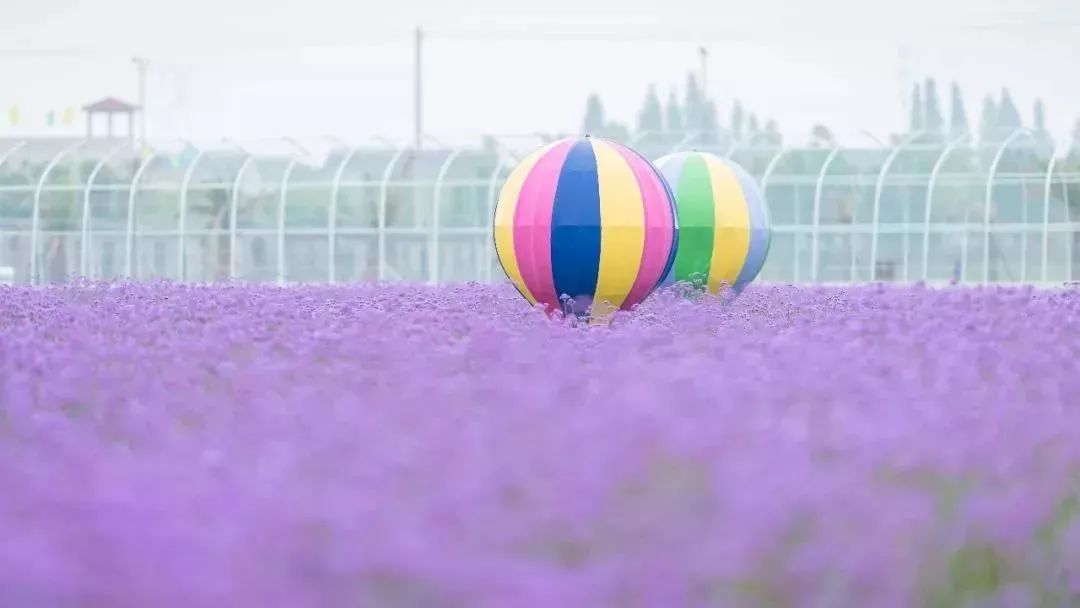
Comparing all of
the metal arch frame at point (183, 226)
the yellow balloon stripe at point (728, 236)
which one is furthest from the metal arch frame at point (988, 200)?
the metal arch frame at point (183, 226)

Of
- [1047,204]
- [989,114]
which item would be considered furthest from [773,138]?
[989,114]

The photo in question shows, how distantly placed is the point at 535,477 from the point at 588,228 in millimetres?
Answer: 11649

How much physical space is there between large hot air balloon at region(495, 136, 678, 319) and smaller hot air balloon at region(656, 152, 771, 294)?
10.9 feet

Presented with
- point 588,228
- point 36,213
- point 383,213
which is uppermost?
point 588,228

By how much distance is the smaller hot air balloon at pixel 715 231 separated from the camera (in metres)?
19.6

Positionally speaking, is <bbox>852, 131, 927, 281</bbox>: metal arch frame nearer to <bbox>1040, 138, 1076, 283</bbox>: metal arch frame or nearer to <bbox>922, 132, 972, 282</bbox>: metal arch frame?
<bbox>922, 132, 972, 282</bbox>: metal arch frame

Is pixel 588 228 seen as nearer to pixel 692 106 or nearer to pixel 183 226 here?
pixel 183 226

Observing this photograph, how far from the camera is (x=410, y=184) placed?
116ft

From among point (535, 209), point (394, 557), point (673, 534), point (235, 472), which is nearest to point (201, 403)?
point (235, 472)

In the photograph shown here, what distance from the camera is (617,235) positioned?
1548 cm

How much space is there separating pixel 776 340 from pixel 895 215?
2683cm

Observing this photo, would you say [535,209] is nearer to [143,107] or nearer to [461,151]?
[461,151]

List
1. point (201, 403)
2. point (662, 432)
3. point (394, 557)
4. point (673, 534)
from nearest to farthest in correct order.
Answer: point (394, 557) → point (673, 534) → point (662, 432) → point (201, 403)

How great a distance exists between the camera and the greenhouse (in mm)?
Result: 34062
